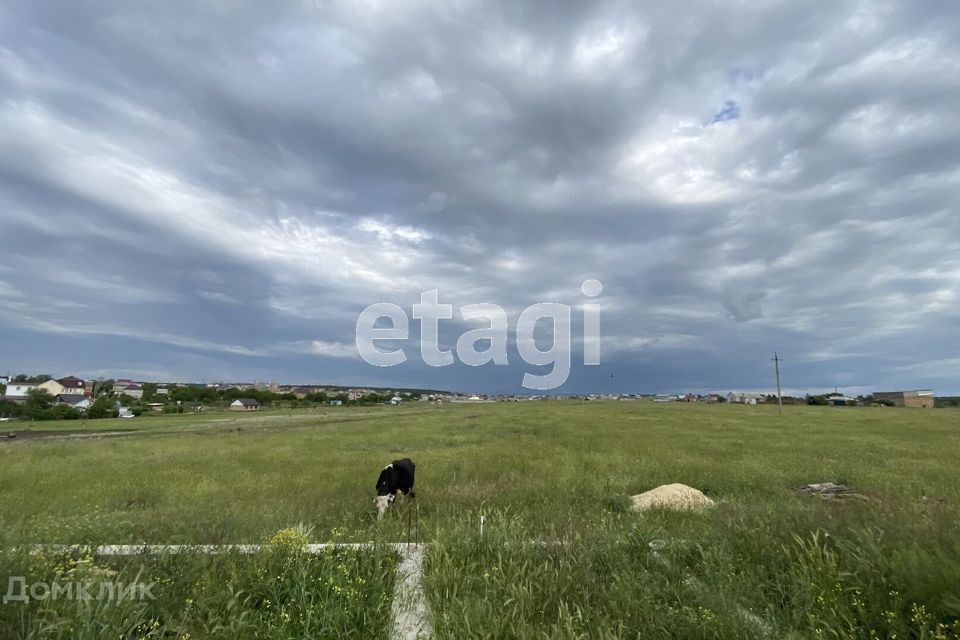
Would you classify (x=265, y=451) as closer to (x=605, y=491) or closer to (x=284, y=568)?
(x=605, y=491)

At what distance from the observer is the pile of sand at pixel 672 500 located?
890cm

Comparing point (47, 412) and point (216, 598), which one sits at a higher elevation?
point (216, 598)

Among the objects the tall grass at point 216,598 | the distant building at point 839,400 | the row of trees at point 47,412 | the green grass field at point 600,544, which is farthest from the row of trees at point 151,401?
the distant building at point 839,400

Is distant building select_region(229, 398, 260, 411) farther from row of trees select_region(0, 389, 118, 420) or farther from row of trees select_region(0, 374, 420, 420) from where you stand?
row of trees select_region(0, 389, 118, 420)

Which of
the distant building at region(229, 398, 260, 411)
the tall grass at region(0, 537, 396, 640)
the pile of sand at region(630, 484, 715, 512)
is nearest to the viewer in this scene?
the tall grass at region(0, 537, 396, 640)

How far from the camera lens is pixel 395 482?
35.1 ft

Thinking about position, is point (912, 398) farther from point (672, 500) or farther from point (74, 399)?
point (74, 399)

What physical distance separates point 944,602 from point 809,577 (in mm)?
1042

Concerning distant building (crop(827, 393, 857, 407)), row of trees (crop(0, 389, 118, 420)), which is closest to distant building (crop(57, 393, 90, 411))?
row of trees (crop(0, 389, 118, 420))

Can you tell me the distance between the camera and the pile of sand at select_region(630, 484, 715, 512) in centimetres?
890

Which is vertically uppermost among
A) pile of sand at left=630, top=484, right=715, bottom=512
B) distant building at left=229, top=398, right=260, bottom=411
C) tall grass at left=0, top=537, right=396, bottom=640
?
tall grass at left=0, top=537, right=396, bottom=640

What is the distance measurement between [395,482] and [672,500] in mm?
6077

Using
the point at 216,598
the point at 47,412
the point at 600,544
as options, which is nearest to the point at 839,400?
the point at 600,544

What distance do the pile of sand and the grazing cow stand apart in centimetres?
505
